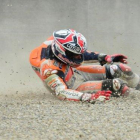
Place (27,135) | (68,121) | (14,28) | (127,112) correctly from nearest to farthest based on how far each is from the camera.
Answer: (27,135) < (68,121) < (127,112) < (14,28)

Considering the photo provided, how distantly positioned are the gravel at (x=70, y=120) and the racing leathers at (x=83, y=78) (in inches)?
6.2

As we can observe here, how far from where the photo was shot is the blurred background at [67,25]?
38.6 ft

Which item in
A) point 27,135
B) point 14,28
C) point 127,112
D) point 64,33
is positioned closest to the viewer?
point 27,135

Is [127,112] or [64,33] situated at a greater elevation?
[64,33]

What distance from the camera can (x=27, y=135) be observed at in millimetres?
5547

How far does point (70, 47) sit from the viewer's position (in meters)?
7.86

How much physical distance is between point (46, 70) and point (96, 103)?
3.27 ft

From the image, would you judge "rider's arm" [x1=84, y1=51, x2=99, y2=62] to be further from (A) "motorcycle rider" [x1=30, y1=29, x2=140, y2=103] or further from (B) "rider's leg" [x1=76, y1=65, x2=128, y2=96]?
(B) "rider's leg" [x1=76, y1=65, x2=128, y2=96]

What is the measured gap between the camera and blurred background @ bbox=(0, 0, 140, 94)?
11758 millimetres

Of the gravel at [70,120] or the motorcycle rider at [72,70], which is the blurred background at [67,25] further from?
the gravel at [70,120]

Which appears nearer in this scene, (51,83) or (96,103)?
(96,103)

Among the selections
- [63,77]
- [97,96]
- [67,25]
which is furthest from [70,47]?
[67,25]

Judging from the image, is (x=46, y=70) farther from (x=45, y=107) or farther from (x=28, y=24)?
(x=28, y=24)

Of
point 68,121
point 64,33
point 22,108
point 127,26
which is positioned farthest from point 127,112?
point 127,26
